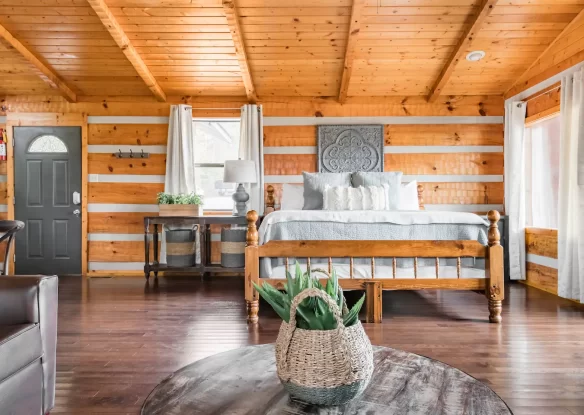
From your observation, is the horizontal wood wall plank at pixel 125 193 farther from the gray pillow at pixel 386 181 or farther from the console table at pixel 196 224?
the gray pillow at pixel 386 181

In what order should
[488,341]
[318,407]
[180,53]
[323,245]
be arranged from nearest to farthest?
[318,407]
[488,341]
[323,245]
[180,53]

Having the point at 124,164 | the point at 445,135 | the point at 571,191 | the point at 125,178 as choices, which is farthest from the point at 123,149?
the point at 571,191

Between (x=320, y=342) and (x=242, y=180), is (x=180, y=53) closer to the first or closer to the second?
(x=242, y=180)

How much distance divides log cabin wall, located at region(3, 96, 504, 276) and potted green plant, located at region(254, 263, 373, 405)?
14.7 ft

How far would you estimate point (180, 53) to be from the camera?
184 inches

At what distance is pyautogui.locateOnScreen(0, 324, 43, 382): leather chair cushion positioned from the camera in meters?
1.36

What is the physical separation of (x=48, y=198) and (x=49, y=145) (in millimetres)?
670

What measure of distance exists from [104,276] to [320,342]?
5035 millimetres

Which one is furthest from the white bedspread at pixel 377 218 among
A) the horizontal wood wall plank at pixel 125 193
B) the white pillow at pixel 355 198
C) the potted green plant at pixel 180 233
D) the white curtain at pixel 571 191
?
the horizontal wood wall plank at pixel 125 193

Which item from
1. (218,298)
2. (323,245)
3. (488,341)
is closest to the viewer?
(488,341)

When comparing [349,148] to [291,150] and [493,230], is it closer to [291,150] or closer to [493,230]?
[291,150]

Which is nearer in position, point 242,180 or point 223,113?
point 242,180

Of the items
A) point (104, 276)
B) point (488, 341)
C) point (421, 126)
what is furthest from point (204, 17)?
point (488, 341)

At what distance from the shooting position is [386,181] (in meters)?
4.80
